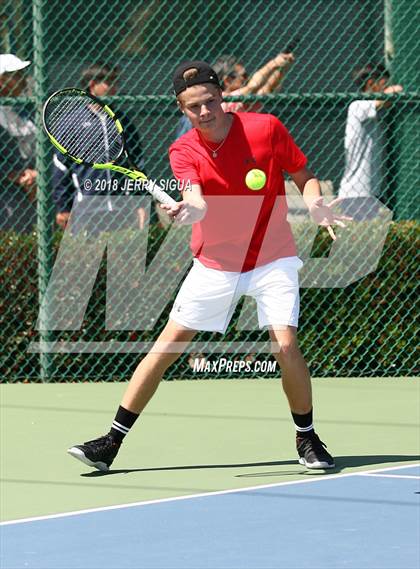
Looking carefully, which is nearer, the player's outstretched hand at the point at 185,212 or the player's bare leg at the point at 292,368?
the player's outstretched hand at the point at 185,212

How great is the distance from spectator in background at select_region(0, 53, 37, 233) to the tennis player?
3476 millimetres

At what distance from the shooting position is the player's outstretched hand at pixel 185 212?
5.84 meters

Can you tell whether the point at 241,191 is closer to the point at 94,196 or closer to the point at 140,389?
the point at 140,389

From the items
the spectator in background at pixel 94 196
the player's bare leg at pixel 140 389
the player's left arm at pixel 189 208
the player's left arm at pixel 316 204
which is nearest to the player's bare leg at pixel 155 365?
the player's bare leg at pixel 140 389

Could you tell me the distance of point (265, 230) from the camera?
6602 mm

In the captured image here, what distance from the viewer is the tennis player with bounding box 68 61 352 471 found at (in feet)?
21.4

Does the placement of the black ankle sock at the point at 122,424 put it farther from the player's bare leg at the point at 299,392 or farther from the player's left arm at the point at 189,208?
the player's left arm at the point at 189,208

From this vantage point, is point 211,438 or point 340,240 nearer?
point 211,438

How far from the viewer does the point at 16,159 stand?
33.0 ft

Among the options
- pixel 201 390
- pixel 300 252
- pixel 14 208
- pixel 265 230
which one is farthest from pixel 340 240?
pixel 265 230

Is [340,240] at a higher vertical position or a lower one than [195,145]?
higher

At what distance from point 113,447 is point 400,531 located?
1733mm

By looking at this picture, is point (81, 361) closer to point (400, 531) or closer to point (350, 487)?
point (350, 487)

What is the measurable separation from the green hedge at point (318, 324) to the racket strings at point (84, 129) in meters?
2.49
